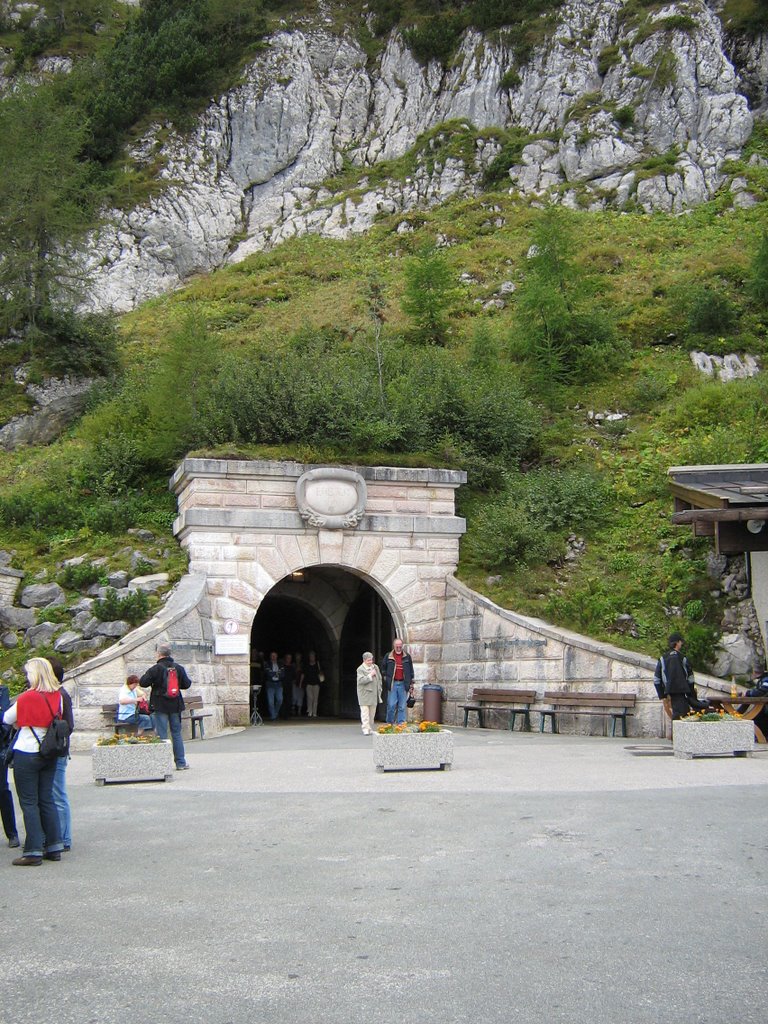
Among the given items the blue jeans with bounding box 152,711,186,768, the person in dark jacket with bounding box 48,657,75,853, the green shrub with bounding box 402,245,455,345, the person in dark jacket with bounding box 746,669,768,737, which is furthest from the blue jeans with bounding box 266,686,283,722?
the person in dark jacket with bounding box 48,657,75,853

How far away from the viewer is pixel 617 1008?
3.84m

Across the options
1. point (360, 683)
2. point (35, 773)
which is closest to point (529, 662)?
point (360, 683)

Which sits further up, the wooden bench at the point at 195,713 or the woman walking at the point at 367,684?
the woman walking at the point at 367,684

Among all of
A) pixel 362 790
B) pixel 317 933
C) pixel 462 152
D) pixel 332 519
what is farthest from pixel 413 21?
pixel 317 933

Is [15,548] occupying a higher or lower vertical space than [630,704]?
higher

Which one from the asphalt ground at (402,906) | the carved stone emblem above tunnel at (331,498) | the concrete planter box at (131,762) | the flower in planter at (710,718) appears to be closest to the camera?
the asphalt ground at (402,906)

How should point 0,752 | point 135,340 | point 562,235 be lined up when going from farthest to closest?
point 135,340
point 562,235
point 0,752

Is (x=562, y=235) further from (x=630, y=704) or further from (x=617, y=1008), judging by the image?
(x=617, y=1008)

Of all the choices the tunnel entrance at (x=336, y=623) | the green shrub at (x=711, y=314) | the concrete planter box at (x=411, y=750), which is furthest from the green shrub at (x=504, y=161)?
the concrete planter box at (x=411, y=750)

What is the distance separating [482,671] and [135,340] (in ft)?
72.2

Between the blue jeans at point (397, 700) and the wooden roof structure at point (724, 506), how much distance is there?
15.9 feet

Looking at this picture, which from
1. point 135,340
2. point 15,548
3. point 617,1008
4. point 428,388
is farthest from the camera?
point 135,340

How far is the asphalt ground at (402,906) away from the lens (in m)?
3.96

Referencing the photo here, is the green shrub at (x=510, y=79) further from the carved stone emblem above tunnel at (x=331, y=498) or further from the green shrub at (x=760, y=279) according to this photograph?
the carved stone emblem above tunnel at (x=331, y=498)
